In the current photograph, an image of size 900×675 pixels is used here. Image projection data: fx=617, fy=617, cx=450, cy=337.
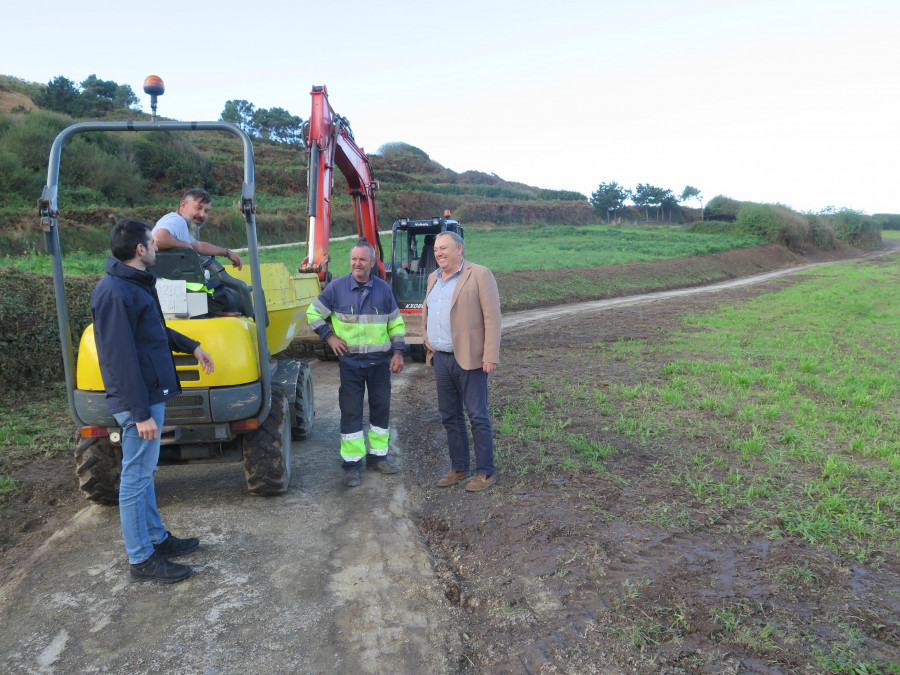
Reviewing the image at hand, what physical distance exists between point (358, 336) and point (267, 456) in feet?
3.96

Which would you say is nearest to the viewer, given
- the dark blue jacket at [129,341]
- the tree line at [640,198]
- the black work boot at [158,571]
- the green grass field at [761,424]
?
the dark blue jacket at [129,341]

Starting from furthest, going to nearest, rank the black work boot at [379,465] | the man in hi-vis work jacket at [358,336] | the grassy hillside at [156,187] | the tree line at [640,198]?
the tree line at [640,198]
the grassy hillside at [156,187]
the black work boot at [379,465]
the man in hi-vis work jacket at [358,336]

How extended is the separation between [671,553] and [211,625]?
2.58m

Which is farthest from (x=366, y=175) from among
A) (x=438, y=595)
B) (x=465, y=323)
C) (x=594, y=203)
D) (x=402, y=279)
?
(x=594, y=203)

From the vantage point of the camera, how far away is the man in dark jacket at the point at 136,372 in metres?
3.30

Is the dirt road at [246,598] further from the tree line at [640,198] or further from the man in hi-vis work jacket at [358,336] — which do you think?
the tree line at [640,198]

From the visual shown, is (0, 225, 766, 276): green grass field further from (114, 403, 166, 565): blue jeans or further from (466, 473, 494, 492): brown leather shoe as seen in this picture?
(114, 403, 166, 565): blue jeans

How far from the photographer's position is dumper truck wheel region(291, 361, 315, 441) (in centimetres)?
576

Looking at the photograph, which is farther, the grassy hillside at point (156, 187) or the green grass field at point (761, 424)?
the grassy hillside at point (156, 187)

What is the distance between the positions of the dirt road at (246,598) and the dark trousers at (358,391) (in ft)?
2.17

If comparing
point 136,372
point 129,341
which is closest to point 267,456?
point 136,372

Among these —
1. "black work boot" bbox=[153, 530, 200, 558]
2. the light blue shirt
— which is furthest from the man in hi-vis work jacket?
"black work boot" bbox=[153, 530, 200, 558]

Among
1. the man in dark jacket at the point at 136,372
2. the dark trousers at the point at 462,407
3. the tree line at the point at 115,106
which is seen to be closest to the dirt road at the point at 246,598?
the man in dark jacket at the point at 136,372

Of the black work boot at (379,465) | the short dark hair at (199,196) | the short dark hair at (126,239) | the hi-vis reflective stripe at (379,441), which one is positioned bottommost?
the black work boot at (379,465)
